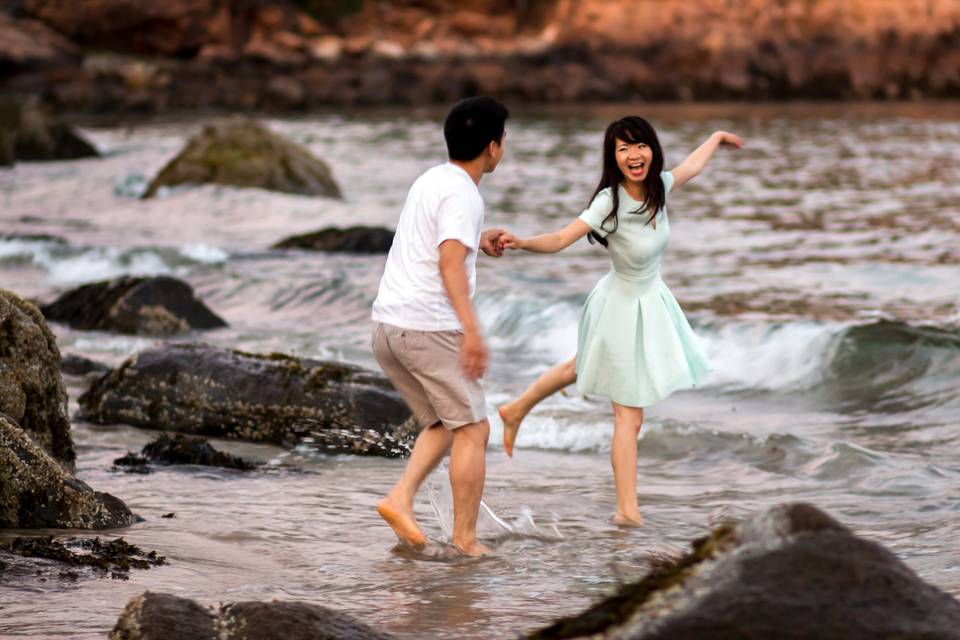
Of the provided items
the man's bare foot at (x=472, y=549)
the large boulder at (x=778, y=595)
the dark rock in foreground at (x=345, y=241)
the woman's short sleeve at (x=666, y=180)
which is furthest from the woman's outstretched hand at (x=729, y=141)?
the dark rock in foreground at (x=345, y=241)

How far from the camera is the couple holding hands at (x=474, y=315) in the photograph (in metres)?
5.33

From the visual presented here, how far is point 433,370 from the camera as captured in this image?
17.7 feet

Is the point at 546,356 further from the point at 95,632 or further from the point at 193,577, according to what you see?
the point at 95,632

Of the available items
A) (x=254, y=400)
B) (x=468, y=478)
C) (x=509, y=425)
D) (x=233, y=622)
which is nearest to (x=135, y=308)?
(x=254, y=400)

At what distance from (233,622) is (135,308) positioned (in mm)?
7771

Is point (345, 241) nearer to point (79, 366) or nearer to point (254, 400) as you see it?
point (79, 366)

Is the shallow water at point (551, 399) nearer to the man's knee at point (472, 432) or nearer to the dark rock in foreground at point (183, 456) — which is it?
the dark rock in foreground at point (183, 456)

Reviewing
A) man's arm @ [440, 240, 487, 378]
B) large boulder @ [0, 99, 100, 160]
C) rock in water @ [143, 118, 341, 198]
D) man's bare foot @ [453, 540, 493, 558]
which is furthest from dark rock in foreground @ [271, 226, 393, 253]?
large boulder @ [0, 99, 100, 160]

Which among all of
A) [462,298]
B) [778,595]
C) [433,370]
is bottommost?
[778,595]

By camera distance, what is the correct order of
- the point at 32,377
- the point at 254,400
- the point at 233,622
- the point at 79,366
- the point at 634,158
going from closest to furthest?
1. the point at 233,622
2. the point at 634,158
3. the point at 32,377
4. the point at 254,400
5. the point at 79,366

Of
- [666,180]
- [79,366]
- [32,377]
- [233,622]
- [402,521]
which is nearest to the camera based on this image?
[233,622]

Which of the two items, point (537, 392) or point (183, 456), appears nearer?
point (537, 392)

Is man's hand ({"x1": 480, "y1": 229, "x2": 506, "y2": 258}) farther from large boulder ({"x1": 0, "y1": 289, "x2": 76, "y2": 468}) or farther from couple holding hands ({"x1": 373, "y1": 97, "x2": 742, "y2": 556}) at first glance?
large boulder ({"x1": 0, "y1": 289, "x2": 76, "y2": 468})

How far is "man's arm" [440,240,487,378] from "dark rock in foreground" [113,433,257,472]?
2.43 meters
